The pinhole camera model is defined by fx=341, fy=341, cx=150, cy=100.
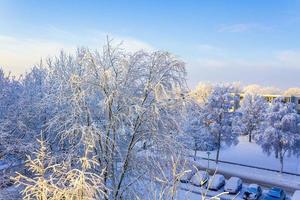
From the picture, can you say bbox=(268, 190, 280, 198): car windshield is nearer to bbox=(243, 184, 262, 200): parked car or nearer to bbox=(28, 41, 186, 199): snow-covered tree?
bbox=(243, 184, 262, 200): parked car

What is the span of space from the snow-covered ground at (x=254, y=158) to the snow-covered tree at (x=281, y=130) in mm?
3296

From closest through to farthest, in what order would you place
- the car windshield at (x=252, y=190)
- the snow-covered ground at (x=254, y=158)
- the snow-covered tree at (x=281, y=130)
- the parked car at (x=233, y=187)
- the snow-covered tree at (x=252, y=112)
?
the car windshield at (x=252, y=190)
the parked car at (x=233, y=187)
the snow-covered tree at (x=281, y=130)
the snow-covered ground at (x=254, y=158)
the snow-covered tree at (x=252, y=112)

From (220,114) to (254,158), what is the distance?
27.4ft

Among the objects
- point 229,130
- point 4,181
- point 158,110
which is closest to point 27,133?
point 4,181

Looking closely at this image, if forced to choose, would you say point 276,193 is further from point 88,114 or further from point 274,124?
point 88,114

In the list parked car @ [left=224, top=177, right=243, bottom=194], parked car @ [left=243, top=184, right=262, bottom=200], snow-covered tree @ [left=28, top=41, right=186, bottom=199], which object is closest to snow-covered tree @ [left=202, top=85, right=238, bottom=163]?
parked car @ [left=224, top=177, right=243, bottom=194]

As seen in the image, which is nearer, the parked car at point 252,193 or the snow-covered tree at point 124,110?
the snow-covered tree at point 124,110

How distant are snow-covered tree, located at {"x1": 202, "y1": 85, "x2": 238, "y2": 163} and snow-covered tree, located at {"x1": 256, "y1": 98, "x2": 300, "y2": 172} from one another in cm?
349

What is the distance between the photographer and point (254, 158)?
38.6 meters

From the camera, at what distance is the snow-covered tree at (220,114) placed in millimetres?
34062

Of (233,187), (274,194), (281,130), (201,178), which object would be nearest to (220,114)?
(281,130)

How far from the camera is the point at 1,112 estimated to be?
56.5 feet

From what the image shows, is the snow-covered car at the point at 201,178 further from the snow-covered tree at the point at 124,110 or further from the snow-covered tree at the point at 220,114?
the snow-covered tree at the point at 220,114

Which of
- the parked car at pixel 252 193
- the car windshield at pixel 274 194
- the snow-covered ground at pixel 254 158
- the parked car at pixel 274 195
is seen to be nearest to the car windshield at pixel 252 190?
the parked car at pixel 252 193
